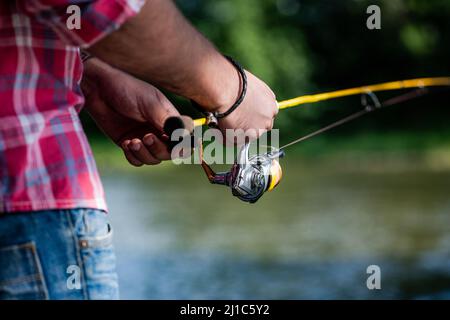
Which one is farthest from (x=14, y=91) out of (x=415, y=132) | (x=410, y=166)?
(x=415, y=132)

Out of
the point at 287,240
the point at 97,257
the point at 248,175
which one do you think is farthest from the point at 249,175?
the point at 287,240

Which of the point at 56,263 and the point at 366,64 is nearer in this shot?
the point at 56,263

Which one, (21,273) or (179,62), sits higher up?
(179,62)

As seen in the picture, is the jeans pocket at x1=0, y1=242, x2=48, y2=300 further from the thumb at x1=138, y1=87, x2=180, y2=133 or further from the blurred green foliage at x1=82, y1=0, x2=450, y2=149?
the blurred green foliage at x1=82, y1=0, x2=450, y2=149

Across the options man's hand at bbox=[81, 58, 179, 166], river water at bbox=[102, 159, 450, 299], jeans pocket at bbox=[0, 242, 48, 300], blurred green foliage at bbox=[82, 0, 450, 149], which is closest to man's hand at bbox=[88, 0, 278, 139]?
man's hand at bbox=[81, 58, 179, 166]

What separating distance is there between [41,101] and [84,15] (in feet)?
0.44

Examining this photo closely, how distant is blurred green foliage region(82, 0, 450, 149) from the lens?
21.3 meters

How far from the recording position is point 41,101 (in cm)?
116

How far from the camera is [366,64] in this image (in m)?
22.5

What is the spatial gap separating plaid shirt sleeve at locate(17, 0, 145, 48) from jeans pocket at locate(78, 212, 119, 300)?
25 centimetres

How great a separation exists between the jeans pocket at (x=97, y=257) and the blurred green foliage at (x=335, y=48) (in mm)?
19454

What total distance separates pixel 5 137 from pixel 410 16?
21924mm

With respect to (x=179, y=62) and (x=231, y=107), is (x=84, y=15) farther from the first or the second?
(x=231, y=107)
